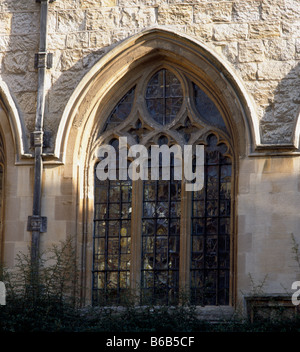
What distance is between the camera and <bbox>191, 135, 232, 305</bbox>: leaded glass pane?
1683cm

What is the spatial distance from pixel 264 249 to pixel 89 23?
4675 millimetres

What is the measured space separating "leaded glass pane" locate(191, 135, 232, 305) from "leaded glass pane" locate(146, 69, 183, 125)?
35.6 inches

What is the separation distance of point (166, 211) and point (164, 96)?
1887 mm

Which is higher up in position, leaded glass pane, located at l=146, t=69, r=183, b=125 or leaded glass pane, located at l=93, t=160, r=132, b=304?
leaded glass pane, located at l=146, t=69, r=183, b=125

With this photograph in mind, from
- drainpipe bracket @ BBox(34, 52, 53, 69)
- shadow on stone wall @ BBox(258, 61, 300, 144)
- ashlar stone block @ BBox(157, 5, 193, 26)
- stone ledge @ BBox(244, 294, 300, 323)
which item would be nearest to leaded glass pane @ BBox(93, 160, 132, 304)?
drainpipe bracket @ BBox(34, 52, 53, 69)

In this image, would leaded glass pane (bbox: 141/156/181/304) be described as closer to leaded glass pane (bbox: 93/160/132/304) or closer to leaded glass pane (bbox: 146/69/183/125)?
leaded glass pane (bbox: 93/160/132/304)

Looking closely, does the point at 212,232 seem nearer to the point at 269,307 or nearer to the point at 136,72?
the point at 269,307

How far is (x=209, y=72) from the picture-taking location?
677 inches

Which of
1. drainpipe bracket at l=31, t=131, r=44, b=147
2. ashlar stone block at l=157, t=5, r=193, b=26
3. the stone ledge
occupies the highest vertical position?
ashlar stone block at l=157, t=5, r=193, b=26

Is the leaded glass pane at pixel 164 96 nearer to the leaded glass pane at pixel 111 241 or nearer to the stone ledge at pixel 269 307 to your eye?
the leaded glass pane at pixel 111 241

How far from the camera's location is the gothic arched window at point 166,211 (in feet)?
55.6
